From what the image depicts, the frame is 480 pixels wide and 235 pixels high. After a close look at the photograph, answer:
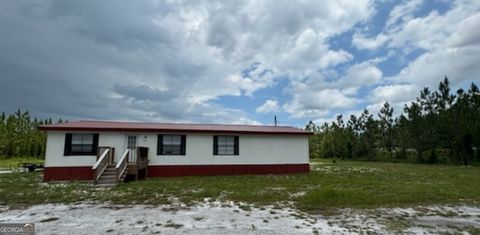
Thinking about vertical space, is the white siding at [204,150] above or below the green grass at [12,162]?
above

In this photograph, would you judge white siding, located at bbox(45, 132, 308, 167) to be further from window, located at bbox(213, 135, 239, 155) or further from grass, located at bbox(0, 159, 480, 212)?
grass, located at bbox(0, 159, 480, 212)

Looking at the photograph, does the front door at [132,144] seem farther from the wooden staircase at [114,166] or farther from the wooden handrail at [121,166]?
the wooden handrail at [121,166]

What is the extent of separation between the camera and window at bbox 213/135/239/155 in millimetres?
13245

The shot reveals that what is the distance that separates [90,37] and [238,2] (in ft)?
28.9

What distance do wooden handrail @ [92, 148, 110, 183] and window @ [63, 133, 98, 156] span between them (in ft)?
3.27

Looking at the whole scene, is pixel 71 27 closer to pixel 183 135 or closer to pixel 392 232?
pixel 183 135

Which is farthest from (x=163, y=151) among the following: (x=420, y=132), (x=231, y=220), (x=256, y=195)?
(x=420, y=132)

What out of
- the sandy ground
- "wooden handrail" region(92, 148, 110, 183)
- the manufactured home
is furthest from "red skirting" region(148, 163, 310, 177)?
the sandy ground

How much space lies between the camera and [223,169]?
13.1 metres

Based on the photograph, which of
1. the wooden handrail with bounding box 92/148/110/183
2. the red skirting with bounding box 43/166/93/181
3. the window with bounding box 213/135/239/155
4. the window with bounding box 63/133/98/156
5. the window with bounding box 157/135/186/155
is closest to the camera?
the wooden handrail with bounding box 92/148/110/183

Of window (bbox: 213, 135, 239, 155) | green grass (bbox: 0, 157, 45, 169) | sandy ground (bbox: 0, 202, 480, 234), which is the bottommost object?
sandy ground (bbox: 0, 202, 480, 234)

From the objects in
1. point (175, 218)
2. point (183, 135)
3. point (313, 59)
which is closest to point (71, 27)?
point (183, 135)

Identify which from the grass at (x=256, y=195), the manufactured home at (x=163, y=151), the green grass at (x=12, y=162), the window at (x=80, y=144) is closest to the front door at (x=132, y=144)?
the manufactured home at (x=163, y=151)

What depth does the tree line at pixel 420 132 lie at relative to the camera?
22297 mm
